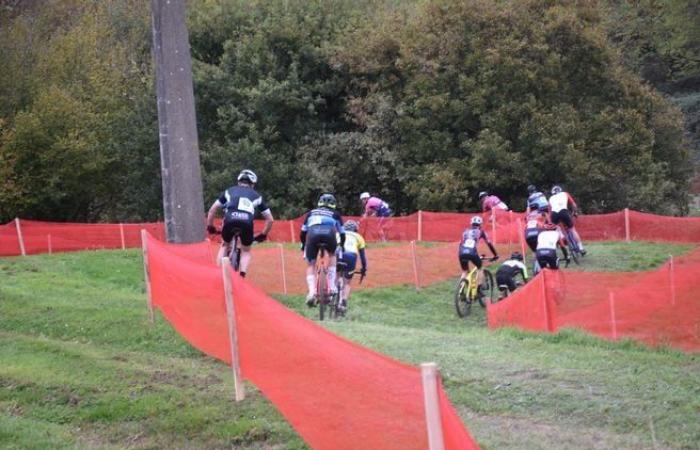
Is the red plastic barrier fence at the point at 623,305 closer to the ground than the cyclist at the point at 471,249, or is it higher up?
closer to the ground

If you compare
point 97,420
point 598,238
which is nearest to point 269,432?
point 97,420

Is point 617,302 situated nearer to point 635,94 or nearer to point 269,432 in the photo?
point 269,432

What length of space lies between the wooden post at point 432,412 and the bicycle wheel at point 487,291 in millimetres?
12650

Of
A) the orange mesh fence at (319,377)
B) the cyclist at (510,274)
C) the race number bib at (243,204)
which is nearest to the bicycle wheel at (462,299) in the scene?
the cyclist at (510,274)

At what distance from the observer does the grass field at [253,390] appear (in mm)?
7559

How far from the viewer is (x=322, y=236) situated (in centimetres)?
1320

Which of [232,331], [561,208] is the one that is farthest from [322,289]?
[561,208]

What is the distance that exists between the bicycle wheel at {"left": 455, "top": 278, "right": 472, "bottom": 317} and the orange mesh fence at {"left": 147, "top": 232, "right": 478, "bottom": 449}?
8.08 m

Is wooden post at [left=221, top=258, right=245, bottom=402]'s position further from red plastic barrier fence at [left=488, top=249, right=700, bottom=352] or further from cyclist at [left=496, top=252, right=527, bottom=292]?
cyclist at [left=496, top=252, right=527, bottom=292]

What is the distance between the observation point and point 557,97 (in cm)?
3338

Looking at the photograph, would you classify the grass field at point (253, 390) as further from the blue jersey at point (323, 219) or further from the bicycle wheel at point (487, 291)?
the bicycle wheel at point (487, 291)

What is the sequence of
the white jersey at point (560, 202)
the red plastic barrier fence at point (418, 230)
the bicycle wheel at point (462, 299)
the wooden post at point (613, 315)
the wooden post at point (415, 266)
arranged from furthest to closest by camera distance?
the red plastic barrier fence at point (418, 230) < the white jersey at point (560, 202) < the wooden post at point (415, 266) < the bicycle wheel at point (462, 299) < the wooden post at point (613, 315)

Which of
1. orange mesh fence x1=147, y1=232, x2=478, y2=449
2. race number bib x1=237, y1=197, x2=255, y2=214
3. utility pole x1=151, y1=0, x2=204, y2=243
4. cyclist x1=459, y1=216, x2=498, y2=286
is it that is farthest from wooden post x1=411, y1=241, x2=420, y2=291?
orange mesh fence x1=147, y1=232, x2=478, y2=449

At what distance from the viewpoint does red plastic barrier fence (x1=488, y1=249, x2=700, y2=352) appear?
1159 cm
